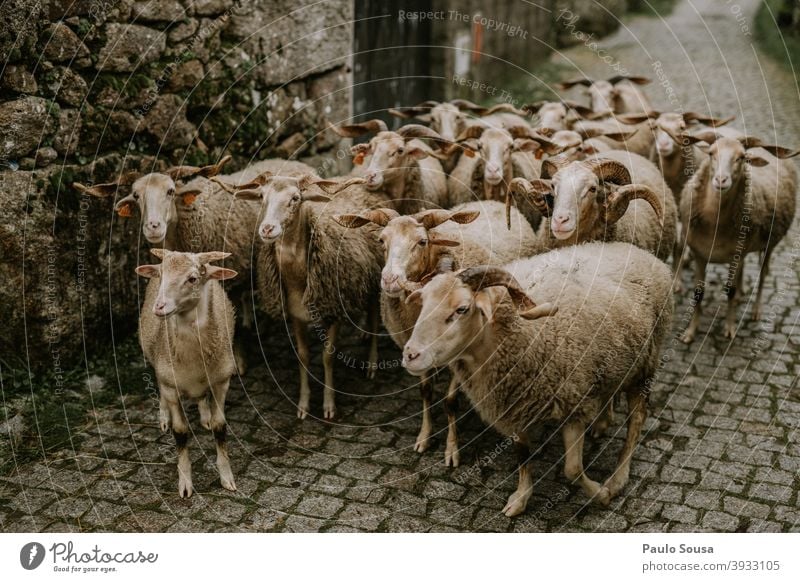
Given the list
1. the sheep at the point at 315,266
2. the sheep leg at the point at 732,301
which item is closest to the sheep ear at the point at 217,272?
the sheep at the point at 315,266

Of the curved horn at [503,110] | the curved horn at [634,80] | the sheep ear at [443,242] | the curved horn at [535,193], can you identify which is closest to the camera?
the sheep ear at [443,242]

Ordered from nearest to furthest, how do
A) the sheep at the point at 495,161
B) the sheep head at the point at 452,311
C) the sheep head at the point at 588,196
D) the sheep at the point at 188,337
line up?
the sheep head at the point at 452,311 → the sheep at the point at 188,337 → the sheep head at the point at 588,196 → the sheep at the point at 495,161

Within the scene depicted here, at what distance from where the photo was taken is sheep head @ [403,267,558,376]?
5266 mm

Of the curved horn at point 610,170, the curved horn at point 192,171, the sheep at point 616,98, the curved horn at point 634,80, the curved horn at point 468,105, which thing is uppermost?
the curved horn at point 634,80

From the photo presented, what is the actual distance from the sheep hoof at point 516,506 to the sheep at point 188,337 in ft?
7.03

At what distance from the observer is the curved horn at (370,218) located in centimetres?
675

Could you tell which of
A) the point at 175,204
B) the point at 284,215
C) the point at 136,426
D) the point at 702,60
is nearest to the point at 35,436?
the point at 136,426

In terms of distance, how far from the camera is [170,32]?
826 centimetres

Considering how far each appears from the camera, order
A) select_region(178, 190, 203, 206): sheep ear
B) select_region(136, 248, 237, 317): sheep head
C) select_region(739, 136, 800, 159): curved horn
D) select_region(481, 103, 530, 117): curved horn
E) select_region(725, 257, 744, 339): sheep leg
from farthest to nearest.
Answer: select_region(481, 103, 530, 117): curved horn, select_region(725, 257, 744, 339): sheep leg, select_region(739, 136, 800, 159): curved horn, select_region(178, 190, 203, 206): sheep ear, select_region(136, 248, 237, 317): sheep head

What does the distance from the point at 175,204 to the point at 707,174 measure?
213 inches

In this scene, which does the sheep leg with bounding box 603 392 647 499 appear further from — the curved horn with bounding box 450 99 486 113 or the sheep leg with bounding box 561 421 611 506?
the curved horn with bounding box 450 99 486 113

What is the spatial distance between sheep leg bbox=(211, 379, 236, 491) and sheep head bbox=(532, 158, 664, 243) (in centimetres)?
298

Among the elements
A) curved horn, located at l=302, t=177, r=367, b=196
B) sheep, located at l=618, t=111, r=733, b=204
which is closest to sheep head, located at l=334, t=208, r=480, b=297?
curved horn, located at l=302, t=177, r=367, b=196

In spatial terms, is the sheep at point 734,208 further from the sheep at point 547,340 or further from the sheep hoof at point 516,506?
the sheep hoof at point 516,506
